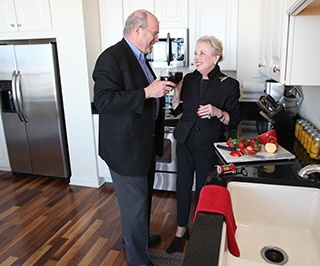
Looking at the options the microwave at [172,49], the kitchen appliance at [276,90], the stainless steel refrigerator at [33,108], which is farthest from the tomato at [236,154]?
the stainless steel refrigerator at [33,108]

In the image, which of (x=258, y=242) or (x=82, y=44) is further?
(x=82, y=44)

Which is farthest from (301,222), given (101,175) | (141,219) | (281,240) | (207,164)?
(101,175)

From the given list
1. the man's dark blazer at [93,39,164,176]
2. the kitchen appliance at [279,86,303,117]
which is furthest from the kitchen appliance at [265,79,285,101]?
the man's dark blazer at [93,39,164,176]

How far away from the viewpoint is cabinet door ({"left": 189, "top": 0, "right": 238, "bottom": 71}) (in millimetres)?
2717

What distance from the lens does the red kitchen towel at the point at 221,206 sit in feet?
3.00

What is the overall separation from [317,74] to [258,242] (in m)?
0.76

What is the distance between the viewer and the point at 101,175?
3.17 metres

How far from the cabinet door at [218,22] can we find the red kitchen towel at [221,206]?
2.08 metres

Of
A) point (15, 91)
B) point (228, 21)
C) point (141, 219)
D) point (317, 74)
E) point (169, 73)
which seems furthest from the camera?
point (15, 91)

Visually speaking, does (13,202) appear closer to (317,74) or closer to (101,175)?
(101,175)

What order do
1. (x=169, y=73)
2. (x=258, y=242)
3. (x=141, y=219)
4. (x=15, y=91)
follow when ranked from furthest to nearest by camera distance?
(x=15, y=91)
(x=141, y=219)
(x=169, y=73)
(x=258, y=242)

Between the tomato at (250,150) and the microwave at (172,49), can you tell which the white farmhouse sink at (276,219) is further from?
the microwave at (172,49)

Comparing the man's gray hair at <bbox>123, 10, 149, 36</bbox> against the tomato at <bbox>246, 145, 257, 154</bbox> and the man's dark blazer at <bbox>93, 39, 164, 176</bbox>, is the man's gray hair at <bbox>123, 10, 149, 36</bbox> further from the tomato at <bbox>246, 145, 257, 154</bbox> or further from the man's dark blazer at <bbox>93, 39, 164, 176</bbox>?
the tomato at <bbox>246, 145, 257, 154</bbox>

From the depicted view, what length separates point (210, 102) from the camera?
1.80 metres
